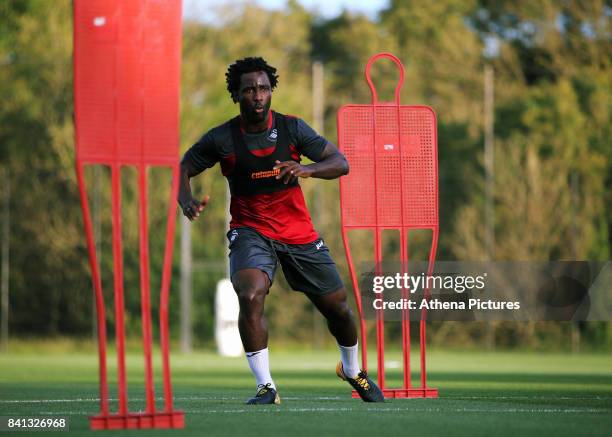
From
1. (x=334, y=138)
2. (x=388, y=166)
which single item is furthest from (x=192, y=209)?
(x=334, y=138)

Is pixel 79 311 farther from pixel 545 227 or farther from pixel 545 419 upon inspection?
pixel 545 419

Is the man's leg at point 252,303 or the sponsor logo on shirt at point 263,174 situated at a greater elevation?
the sponsor logo on shirt at point 263,174

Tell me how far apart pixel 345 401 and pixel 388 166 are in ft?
6.03

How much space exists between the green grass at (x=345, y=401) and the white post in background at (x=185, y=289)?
6982 millimetres

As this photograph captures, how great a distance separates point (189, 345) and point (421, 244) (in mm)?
5197

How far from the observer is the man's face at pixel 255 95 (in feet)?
28.0

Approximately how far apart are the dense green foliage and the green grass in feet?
25.1

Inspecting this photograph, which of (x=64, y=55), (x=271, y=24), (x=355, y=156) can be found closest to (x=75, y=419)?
(x=355, y=156)

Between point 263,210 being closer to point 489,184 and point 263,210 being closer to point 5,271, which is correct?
point 5,271

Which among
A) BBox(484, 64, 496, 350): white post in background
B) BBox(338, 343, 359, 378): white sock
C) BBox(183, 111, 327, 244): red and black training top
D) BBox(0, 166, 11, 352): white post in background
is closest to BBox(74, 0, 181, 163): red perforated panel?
BBox(183, 111, 327, 244): red and black training top

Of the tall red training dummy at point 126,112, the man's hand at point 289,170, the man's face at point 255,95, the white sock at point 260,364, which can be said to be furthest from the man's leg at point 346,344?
the tall red training dummy at point 126,112

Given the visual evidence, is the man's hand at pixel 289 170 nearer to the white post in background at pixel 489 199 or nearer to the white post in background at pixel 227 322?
the white post in background at pixel 227 322

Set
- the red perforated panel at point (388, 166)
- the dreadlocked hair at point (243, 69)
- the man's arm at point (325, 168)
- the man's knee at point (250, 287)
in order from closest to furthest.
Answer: the man's arm at point (325, 168), the man's knee at point (250, 287), the dreadlocked hair at point (243, 69), the red perforated panel at point (388, 166)

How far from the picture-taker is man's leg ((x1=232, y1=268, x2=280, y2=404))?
849 cm
